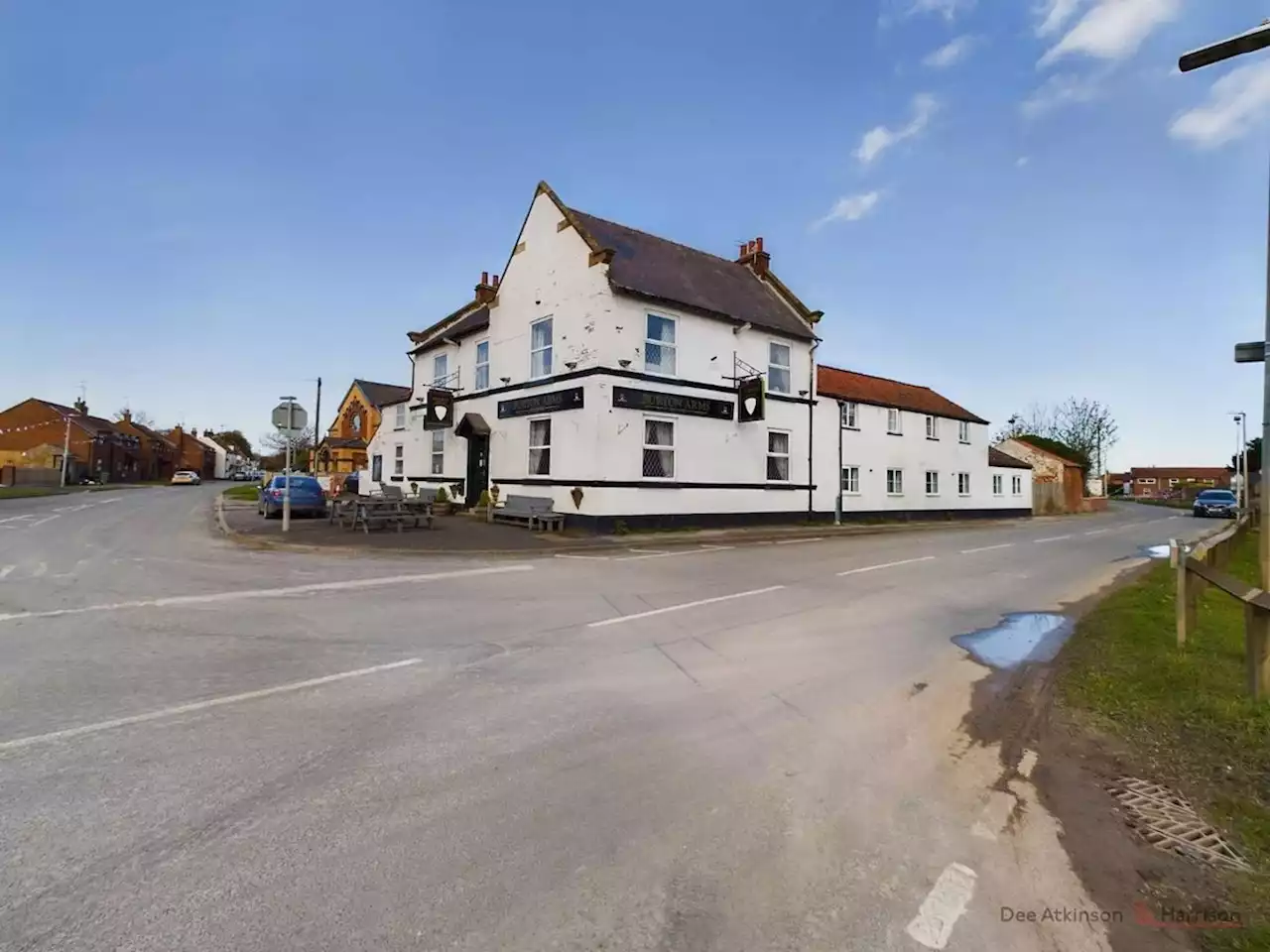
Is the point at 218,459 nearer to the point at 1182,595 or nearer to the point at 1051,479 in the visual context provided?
the point at 1051,479

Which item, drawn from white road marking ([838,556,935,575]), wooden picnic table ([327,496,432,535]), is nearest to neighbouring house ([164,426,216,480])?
wooden picnic table ([327,496,432,535])

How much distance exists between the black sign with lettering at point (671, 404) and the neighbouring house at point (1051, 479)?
29.3 metres

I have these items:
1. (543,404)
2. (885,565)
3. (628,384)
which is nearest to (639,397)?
(628,384)

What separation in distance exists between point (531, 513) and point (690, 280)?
10.0 meters

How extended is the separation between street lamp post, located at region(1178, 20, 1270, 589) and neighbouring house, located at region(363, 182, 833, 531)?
15.2 metres

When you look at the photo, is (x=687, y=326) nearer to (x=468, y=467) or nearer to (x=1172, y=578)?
(x=468, y=467)

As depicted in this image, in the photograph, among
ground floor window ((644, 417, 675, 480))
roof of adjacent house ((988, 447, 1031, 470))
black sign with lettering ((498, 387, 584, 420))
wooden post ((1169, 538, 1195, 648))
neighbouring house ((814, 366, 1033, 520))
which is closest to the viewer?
wooden post ((1169, 538, 1195, 648))

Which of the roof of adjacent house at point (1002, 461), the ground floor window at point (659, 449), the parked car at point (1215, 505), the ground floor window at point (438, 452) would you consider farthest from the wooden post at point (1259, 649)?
the parked car at point (1215, 505)

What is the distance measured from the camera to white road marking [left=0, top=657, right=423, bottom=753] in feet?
14.5

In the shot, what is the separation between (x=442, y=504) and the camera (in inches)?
997

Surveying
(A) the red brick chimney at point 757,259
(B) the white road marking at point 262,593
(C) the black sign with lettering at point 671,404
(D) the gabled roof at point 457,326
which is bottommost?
(B) the white road marking at point 262,593

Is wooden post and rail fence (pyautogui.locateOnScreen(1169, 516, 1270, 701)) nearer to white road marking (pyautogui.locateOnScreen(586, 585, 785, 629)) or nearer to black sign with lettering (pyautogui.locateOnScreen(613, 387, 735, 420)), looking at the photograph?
white road marking (pyautogui.locateOnScreen(586, 585, 785, 629))

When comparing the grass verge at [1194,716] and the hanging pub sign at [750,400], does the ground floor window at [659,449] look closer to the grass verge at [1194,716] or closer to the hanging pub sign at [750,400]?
the hanging pub sign at [750,400]

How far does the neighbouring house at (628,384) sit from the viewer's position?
66.0 feet
